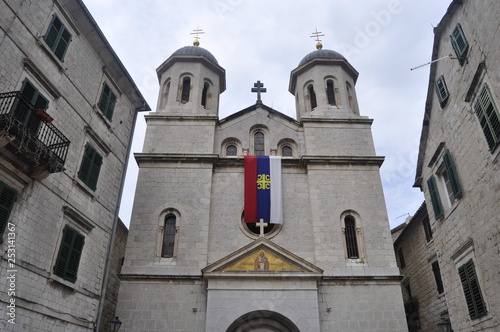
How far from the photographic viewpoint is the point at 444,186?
44.2 ft

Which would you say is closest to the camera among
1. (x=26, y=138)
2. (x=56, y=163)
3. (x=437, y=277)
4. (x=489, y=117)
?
(x=26, y=138)

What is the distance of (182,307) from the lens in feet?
48.7

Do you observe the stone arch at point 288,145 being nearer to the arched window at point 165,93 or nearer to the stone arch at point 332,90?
the stone arch at point 332,90

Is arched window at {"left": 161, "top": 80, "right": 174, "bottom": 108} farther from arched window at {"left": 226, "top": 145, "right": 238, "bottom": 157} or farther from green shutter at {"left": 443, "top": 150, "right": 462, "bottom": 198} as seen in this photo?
green shutter at {"left": 443, "top": 150, "right": 462, "bottom": 198}

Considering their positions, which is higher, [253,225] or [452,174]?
[253,225]

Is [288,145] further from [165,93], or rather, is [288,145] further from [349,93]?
[165,93]

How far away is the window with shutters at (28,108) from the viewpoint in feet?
33.3

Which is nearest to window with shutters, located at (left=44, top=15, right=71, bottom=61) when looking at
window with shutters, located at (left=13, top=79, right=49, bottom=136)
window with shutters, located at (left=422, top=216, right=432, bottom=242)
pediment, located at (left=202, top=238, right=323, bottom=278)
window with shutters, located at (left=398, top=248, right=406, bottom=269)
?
window with shutters, located at (left=13, top=79, right=49, bottom=136)

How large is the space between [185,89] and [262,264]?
11.1 m

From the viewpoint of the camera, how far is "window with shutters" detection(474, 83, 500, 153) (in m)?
9.70

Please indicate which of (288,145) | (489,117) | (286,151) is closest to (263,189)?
(286,151)

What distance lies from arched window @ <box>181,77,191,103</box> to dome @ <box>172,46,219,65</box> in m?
1.71

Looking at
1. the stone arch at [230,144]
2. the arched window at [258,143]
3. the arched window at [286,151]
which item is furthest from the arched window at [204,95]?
the arched window at [286,151]

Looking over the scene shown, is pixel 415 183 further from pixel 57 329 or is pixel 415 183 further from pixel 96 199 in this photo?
pixel 57 329
